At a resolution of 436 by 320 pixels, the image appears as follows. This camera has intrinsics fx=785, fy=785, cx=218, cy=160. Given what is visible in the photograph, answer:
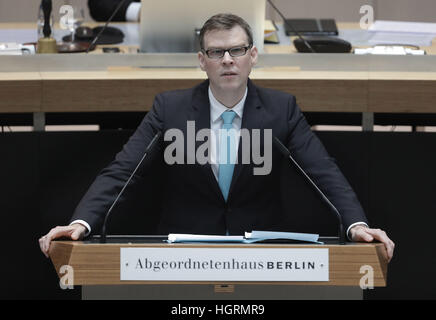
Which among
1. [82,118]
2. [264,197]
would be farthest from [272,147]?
[82,118]

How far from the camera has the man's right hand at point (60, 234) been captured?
1.74 meters

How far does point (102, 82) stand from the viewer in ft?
8.36

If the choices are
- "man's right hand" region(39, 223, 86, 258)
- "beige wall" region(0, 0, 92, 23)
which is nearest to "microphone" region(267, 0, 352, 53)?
"man's right hand" region(39, 223, 86, 258)

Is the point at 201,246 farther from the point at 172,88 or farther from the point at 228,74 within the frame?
the point at 172,88

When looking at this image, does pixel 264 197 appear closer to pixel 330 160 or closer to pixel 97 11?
pixel 330 160

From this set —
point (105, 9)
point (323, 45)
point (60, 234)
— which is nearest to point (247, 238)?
point (60, 234)

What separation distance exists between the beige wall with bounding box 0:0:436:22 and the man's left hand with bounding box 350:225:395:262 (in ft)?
13.6

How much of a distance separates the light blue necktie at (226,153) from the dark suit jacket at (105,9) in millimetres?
1883

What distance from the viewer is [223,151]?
7.34 feet

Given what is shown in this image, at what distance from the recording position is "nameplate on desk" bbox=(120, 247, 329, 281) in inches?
60.9

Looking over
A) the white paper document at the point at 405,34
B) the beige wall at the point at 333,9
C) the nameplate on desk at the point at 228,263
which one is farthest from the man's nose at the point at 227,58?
the beige wall at the point at 333,9

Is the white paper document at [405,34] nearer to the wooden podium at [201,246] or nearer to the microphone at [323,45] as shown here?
the microphone at [323,45]

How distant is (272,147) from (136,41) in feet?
4.62

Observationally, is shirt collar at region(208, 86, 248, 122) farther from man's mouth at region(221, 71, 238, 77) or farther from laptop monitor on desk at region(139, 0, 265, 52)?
laptop monitor on desk at region(139, 0, 265, 52)
